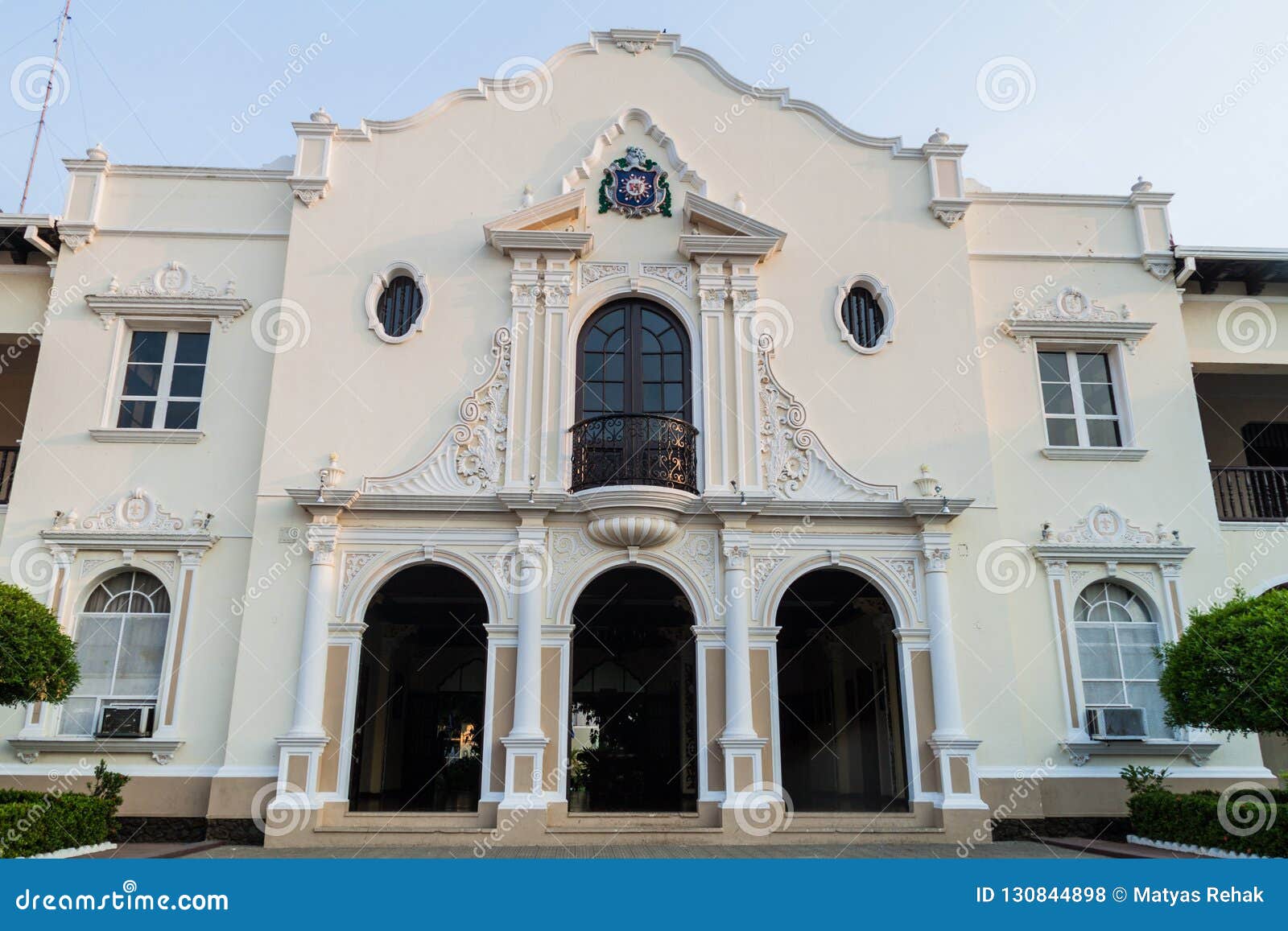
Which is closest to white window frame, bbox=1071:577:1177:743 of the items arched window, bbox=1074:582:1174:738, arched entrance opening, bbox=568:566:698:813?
arched window, bbox=1074:582:1174:738

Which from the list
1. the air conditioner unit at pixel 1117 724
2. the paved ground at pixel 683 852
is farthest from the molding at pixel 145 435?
the air conditioner unit at pixel 1117 724

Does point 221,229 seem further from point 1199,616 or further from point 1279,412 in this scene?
point 1279,412

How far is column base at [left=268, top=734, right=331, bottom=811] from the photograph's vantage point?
41.9ft

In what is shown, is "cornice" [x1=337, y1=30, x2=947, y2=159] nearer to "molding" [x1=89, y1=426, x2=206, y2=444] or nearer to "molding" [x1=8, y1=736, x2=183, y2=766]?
"molding" [x1=89, y1=426, x2=206, y2=444]

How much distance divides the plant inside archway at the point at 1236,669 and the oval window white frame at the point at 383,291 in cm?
1125

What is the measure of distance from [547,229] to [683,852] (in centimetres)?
923

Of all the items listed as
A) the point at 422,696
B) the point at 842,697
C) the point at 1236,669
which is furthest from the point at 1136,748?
the point at 422,696

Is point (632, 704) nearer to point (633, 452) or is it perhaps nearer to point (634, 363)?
point (633, 452)

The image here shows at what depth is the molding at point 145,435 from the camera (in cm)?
1455

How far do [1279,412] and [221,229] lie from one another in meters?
18.6

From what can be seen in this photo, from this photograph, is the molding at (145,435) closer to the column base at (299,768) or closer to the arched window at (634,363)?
the column base at (299,768)

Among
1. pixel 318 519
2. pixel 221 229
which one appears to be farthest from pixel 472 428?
pixel 221 229

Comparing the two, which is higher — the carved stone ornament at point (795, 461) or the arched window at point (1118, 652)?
the carved stone ornament at point (795, 461)

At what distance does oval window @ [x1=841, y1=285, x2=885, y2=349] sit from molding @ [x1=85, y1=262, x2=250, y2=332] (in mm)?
9311
